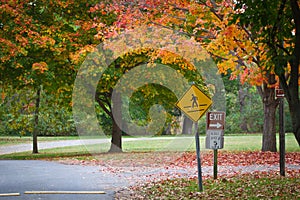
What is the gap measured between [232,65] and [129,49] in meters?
4.51

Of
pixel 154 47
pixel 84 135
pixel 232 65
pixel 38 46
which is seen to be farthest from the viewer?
pixel 84 135

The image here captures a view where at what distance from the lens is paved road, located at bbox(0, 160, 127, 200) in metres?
11.6

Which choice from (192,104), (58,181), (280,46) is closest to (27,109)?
(58,181)

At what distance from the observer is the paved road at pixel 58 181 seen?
11.6 m

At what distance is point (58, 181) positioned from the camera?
14219 mm

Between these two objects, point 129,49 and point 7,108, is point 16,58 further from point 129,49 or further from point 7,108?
point 7,108

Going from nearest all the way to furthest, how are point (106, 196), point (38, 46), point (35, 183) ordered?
point (106, 196), point (35, 183), point (38, 46)

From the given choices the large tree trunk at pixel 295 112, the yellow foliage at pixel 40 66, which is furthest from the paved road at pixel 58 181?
the yellow foliage at pixel 40 66

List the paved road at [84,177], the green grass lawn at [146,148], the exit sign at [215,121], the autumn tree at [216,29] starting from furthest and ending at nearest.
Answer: the green grass lawn at [146,148] → the autumn tree at [216,29] → the exit sign at [215,121] → the paved road at [84,177]

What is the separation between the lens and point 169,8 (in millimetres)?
20781

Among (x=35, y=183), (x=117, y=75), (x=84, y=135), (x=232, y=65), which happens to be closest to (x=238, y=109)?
(x=84, y=135)

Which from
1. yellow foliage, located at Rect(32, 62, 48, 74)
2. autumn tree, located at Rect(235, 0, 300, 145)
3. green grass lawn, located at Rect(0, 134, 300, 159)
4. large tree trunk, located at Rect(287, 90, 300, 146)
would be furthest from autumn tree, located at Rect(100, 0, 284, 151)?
large tree trunk, located at Rect(287, 90, 300, 146)

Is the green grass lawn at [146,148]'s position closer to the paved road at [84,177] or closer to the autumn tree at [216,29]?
the autumn tree at [216,29]

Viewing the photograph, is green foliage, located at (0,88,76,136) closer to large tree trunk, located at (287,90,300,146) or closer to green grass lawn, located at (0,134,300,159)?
green grass lawn, located at (0,134,300,159)
